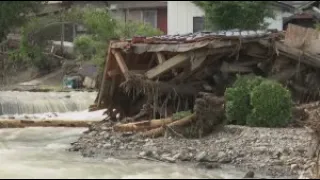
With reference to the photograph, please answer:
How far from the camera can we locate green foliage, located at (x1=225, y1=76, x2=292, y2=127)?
14.5m

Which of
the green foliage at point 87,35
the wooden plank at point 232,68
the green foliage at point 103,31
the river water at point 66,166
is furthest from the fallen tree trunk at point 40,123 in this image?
the green foliage at point 103,31

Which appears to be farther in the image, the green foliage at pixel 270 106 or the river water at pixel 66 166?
the green foliage at pixel 270 106

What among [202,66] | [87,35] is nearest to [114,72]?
[202,66]

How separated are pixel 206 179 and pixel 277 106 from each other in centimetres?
392

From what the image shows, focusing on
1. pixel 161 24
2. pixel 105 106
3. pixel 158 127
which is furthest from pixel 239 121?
pixel 161 24

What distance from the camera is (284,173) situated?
11.9 metres

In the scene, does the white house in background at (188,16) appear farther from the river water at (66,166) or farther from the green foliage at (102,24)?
the river water at (66,166)

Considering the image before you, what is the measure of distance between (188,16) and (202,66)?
22.3m

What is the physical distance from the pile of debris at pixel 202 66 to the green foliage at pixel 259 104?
0.49m

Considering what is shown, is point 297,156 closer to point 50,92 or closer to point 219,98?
point 219,98

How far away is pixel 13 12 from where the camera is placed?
32.3 meters

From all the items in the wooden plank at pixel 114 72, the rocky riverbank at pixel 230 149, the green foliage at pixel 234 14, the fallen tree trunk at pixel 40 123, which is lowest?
the fallen tree trunk at pixel 40 123

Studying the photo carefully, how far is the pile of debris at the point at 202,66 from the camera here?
16172 millimetres

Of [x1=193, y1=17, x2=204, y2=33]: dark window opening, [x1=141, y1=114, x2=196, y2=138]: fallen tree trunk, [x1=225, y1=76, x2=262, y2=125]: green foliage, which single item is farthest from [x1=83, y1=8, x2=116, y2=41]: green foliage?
[x1=225, y1=76, x2=262, y2=125]: green foliage
